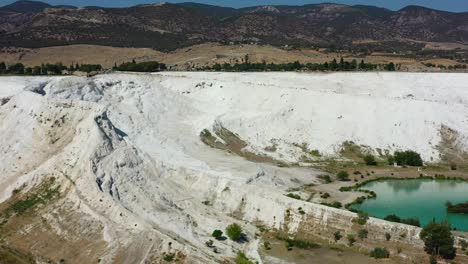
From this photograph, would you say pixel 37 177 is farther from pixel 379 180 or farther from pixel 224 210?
pixel 379 180

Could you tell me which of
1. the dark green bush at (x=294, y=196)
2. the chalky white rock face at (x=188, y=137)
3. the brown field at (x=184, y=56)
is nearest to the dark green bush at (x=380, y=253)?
the chalky white rock face at (x=188, y=137)

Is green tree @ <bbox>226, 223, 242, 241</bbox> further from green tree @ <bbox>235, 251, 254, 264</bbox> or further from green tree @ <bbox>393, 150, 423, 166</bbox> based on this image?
green tree @ <bbox>393, 150, 423, 166</bbox>

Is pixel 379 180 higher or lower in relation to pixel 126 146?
lower

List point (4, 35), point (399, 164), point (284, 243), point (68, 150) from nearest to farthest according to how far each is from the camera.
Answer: point (284, 243) < point (68, 150) < point (399, 164) < point (4, 35)

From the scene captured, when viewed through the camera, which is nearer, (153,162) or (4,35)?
(153,162)

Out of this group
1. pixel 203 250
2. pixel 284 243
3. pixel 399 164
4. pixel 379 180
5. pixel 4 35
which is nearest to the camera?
pixel 203 250

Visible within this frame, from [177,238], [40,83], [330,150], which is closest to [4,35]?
[40,83]

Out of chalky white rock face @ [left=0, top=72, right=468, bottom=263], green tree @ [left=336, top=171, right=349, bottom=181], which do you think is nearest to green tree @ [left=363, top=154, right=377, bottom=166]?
chalky white rock face @ [left=0, top=72, right=468, bottom=263]
